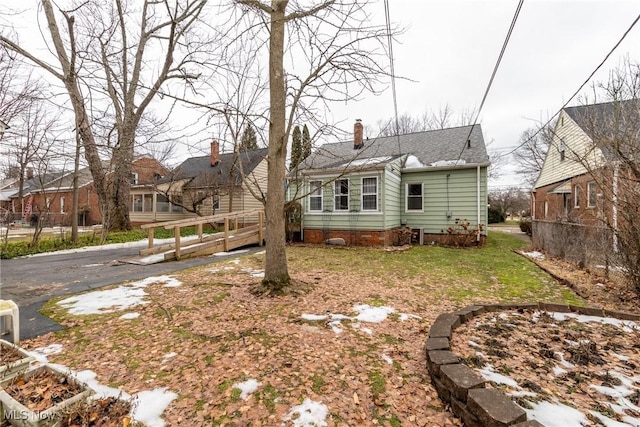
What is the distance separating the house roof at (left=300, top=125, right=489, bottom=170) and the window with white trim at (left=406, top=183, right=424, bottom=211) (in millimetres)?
975

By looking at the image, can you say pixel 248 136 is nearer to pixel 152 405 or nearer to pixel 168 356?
pixel 168 356

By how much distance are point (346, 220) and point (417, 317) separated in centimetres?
745

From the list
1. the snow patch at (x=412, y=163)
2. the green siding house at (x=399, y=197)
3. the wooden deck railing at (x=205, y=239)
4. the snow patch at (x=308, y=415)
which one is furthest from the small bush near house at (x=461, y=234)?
the snow patch at (x=308, y=415)

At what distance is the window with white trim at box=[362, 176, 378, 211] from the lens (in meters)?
10.7

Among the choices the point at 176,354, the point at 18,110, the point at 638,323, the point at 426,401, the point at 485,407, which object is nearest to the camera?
the point at 485,407

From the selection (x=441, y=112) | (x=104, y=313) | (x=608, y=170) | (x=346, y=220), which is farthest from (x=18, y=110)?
(x=441, y=112)

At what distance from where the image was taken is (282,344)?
3150 mm

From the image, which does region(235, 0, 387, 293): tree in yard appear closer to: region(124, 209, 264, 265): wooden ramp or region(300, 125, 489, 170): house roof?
region(124, 209, 264, 265): wooden ramp

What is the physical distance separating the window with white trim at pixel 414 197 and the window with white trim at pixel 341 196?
267cm

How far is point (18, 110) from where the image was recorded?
32.8 feet

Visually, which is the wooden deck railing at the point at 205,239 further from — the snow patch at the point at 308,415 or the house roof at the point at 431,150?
the snow patch at the point at 308,415

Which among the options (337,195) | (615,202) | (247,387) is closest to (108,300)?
(247,387)

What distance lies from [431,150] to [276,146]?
10.3 m

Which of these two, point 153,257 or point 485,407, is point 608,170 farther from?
point 153,257
